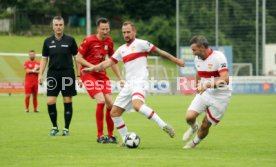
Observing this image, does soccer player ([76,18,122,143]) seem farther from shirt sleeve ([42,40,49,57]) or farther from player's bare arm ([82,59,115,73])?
shirt sleeve ([42,40,49,57])

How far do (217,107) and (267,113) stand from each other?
37.5 ft

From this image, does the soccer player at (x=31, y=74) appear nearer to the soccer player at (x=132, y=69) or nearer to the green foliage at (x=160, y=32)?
the soccer player at (x=132, y=69)

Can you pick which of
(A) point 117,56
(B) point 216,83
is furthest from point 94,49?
(B) point 216,83

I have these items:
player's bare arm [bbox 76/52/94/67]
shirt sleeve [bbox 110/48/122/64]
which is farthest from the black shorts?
shirt sleeve [bbox 110/48/122/64]

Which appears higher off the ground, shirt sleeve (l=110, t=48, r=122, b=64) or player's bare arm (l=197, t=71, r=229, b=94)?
shirt sleeve (l=110, t=48, r=122, b=64)

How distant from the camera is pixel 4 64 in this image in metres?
44.0

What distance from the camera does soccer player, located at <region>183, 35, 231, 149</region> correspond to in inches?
490

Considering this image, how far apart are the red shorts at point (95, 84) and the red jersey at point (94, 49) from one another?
0.16 m

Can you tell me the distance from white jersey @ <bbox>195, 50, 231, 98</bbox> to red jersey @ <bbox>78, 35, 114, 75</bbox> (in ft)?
8.04

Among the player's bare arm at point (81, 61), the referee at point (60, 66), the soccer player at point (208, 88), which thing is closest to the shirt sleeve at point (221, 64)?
the soccer player at point (208, 88)

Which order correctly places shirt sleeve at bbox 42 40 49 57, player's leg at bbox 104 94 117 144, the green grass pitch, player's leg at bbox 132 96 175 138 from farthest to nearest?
shirt sleeve at bbox 42 40 49 57
player's leg at bbox 104 94 117 144
player's leg at bbox 132 96 175 138
the green grass pitch

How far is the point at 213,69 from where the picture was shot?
12617mm

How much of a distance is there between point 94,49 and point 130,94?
1.84 meters

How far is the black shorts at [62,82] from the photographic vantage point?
15576mm
